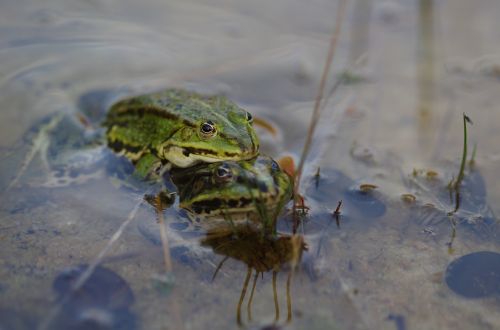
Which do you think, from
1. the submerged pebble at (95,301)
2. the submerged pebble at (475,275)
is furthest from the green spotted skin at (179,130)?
the submerged pebble at (475,275)

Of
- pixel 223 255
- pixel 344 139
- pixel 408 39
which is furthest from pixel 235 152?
pixel 408 39

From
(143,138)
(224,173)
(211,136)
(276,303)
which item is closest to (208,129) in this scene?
(211,136)

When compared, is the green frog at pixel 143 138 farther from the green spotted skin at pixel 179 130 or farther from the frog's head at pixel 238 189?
the frog's head at pixel 238 189

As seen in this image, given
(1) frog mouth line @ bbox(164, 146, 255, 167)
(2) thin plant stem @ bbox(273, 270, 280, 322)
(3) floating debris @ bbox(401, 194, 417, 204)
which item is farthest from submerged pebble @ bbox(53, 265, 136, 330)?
(3) floating debris @ bbox(401, 194, 417, 204)

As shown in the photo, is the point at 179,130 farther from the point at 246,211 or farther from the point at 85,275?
the point at 85,275

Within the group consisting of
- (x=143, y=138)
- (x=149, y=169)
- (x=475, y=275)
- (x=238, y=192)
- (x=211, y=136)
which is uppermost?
(x=211, y=136)
